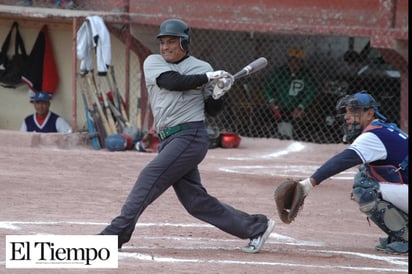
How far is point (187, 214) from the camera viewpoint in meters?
9.46

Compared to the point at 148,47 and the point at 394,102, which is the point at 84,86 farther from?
the point at 394,102

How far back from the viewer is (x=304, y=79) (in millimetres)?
15617

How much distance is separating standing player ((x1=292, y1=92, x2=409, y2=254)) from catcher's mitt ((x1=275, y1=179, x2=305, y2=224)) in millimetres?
355

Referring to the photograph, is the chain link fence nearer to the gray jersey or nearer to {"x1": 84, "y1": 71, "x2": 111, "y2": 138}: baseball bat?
{"x1": 84, "y1": 71, "x2": 111, "y2": 138}: baseball bat

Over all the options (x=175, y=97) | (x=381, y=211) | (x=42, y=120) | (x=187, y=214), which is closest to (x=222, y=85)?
(x=175, y=97)

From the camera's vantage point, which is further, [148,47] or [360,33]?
[148,47]

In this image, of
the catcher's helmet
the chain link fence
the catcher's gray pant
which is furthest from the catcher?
the chain link fence

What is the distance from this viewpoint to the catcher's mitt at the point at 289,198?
7363 mm

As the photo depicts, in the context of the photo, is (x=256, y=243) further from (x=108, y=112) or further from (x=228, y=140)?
(x=108, y=112)

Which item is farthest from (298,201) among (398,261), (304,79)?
(304,79)

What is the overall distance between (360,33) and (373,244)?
20.9 ft

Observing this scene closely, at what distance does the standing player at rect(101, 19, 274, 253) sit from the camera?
23.5 feet

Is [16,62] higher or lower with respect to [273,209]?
higher

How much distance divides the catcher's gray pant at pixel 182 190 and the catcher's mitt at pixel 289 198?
18 centimetres
